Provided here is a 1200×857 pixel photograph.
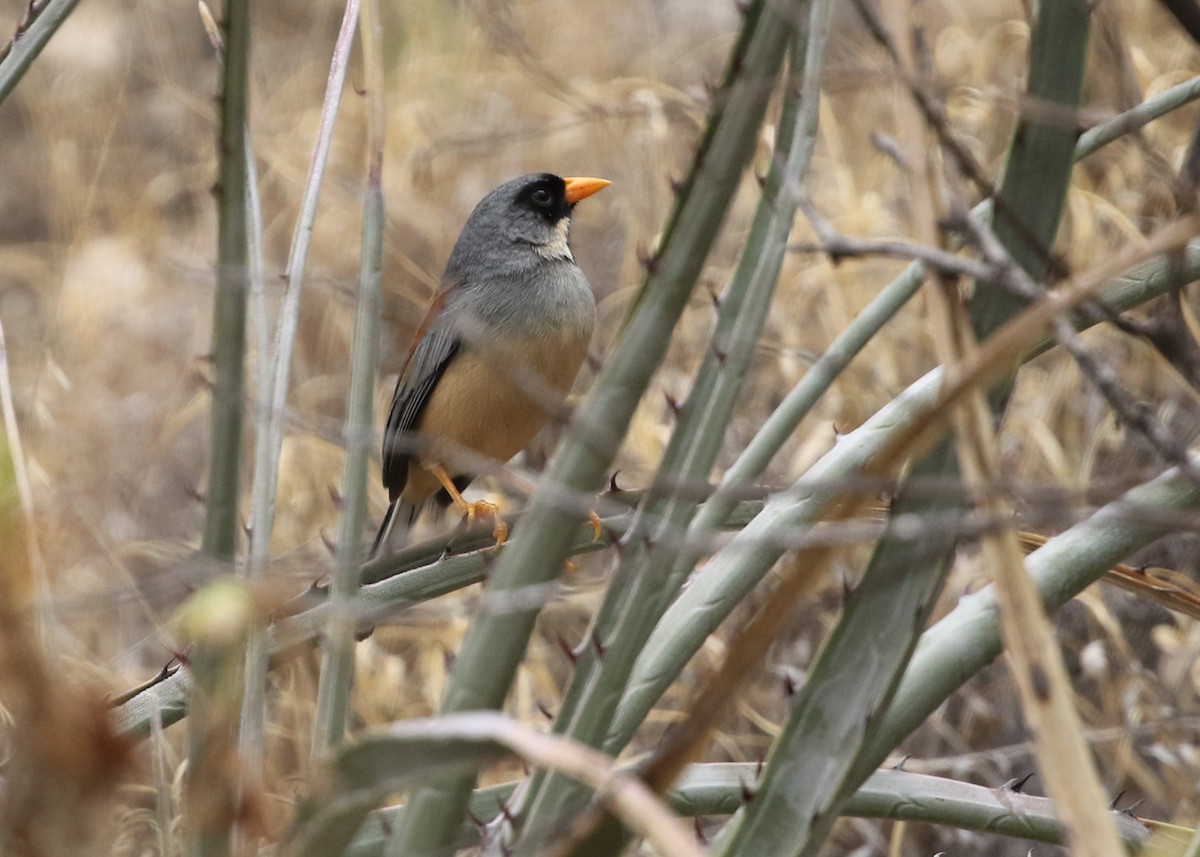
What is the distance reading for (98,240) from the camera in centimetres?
792

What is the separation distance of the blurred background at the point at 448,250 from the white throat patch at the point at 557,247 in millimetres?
466

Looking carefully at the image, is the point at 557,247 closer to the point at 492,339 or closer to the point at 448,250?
the point at 492,339

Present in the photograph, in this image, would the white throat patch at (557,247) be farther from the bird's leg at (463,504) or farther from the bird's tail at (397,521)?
the bird's tail at (397,521)

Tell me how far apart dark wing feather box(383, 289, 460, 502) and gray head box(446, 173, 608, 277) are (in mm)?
221

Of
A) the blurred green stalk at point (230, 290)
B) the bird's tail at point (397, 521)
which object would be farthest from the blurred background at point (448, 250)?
the blurred green stalk at point (230, 290)

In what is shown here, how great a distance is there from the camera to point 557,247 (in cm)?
489

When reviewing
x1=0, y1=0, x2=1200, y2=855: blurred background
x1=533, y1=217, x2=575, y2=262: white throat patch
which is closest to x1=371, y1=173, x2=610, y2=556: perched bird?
x1=533, y1=217, x2=575, y2=262: white throat patch

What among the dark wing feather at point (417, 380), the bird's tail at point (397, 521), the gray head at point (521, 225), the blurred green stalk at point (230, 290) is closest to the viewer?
the blurred green stalk at point (230, 290)

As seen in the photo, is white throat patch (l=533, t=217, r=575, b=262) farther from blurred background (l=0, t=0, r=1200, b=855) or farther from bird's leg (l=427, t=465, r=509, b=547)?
bird's leg (l=427, t=465, r=509, b=547)

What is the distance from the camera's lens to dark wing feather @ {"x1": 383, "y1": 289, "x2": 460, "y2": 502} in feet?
15.1

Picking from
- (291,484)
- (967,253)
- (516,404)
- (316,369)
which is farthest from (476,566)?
(316,369)

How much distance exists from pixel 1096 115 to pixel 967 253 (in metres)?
0.62

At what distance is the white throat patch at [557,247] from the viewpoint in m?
4.83

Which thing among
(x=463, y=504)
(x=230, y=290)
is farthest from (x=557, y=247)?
(x=230, y=290)
